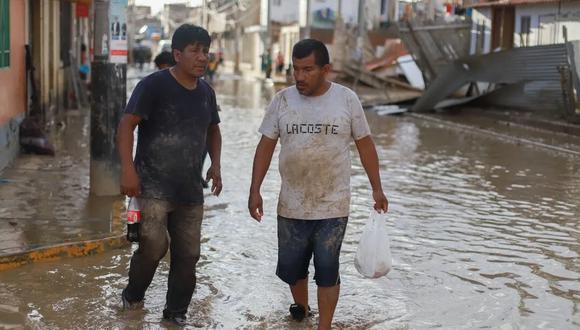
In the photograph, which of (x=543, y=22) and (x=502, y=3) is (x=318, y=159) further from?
(x=502, y=3)

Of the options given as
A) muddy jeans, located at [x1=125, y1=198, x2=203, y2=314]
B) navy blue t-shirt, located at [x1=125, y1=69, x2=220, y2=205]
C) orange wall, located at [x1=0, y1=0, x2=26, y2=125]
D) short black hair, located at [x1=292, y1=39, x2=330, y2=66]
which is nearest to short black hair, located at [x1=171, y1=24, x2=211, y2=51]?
navy blue t-shirt, located at [x1=125, y1=69, x2=220, y2=205]

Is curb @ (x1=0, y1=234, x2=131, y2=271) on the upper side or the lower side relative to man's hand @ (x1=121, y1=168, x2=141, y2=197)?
lower

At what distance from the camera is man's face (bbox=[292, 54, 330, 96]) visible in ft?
15.0

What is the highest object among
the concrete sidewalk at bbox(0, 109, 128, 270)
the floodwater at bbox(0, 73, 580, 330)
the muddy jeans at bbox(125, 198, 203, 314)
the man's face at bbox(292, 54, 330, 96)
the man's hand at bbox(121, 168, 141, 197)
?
the man's face at bbox(292, 54, 330, 96)

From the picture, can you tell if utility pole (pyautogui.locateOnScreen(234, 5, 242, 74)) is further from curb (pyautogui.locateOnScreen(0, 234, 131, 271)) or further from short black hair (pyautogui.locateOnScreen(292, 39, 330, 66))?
short black hair (pyautogui.locateOnScreen(292, 39, 330, 66))

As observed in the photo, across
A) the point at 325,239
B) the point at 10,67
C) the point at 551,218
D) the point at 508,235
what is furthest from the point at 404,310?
the point at 10,67

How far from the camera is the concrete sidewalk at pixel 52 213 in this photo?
6.26 m

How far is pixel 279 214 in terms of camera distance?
483cm

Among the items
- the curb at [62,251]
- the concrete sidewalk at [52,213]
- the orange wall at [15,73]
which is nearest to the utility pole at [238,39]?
the orange wall at [15,73]

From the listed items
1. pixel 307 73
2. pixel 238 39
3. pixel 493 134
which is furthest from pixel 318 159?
pixel 238 39

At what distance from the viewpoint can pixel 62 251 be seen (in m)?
6.23

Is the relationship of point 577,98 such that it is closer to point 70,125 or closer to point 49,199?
point 70,125

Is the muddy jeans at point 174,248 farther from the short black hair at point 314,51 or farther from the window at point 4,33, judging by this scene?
the window at point 4,33

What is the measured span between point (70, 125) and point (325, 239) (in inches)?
515
